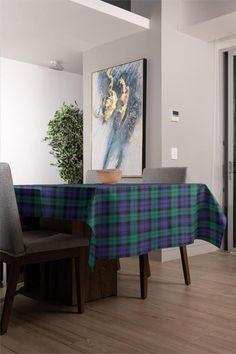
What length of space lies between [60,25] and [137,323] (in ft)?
10.0

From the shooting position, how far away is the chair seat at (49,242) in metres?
2.11

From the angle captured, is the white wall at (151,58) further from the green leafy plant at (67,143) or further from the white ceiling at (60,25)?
the green leafy plant at (67,143)

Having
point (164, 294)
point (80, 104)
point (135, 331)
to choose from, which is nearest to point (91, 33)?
point (80, 104)

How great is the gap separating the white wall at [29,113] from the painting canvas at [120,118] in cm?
A: 157

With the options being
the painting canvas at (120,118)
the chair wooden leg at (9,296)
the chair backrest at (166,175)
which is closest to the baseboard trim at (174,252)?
the painting canvas at (120,118)

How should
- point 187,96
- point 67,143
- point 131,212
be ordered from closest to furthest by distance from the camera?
point 131,212, point 187,96, point 67,143

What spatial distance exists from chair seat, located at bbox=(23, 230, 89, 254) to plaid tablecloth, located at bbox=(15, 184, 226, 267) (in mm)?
125

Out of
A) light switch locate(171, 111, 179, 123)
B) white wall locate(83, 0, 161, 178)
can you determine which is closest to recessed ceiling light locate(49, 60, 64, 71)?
white wall locate(83, 0, 161, 178)

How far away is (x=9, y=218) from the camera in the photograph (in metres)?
2.07

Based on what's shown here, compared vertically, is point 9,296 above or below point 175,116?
below

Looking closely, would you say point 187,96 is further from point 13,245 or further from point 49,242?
point 13,245

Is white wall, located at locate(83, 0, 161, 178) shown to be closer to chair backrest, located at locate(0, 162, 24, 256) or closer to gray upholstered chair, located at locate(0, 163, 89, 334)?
gray upholstered chair, located at locate(0, 163, 89, 334)

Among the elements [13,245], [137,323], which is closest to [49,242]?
[13,245]

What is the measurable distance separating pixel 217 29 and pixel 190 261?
2350 mm
